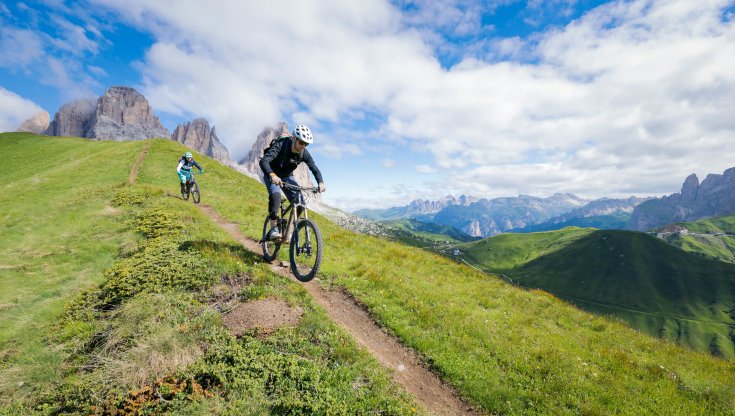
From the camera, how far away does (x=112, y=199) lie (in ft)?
77.4

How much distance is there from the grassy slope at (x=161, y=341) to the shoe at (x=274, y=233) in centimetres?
121

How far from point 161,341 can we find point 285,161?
6.60 meters

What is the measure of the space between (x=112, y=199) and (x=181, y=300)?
20533 millimetres

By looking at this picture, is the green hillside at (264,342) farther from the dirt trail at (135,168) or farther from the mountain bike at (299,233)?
the dirt trail at (135,168)

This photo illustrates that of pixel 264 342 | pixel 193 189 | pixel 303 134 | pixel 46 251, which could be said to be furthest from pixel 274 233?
pixel 193 189

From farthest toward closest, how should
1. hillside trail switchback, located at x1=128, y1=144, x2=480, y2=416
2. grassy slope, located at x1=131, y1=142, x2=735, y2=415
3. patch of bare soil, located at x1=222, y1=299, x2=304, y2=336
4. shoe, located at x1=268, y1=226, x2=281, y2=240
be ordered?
1. shoe, located at x1=268, y1=226, x2=281, y2=240
2. grassy slope, located at x1=131, y1=142, x2=735, y2=415
3. patch of bare soil, located at x1=222, y1=299, x2=304, y2=336
4. hillside trail switchback, located at x1=128, y1=144, x2=480, y2=416

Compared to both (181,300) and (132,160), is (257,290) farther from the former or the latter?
(132,160)

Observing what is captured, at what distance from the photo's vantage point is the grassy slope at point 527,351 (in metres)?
8.09

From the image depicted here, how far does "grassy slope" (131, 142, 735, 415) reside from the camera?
809cm

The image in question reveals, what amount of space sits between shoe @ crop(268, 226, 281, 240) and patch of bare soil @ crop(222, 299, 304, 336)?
10.8 feet

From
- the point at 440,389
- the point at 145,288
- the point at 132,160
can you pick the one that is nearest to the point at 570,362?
the point at 440,389

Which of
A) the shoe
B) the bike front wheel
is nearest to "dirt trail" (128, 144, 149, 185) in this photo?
the shoe

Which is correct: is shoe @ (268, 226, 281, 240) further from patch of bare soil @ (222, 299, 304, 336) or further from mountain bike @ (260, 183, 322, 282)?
patch of bare soil @ (222, 299, 304, 336)

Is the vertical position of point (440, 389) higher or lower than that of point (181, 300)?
lower
